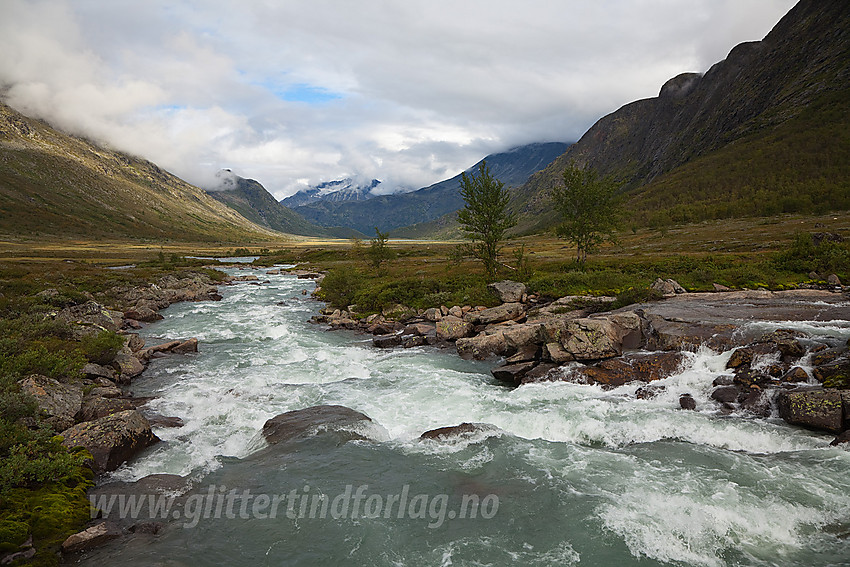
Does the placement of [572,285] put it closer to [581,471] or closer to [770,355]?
[770,355]

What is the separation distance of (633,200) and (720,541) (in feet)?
634

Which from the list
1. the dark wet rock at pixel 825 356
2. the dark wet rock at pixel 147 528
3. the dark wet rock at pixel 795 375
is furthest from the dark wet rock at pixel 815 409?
the dark wet rock at pixel 147 528

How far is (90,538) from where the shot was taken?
10.1 m

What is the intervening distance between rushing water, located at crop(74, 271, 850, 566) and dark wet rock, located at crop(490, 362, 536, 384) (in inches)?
26.4

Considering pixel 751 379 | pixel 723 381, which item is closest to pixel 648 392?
pixel 723 381

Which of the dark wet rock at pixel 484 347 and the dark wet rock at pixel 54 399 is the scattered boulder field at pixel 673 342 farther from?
the dark wet rock at pixel 54 399

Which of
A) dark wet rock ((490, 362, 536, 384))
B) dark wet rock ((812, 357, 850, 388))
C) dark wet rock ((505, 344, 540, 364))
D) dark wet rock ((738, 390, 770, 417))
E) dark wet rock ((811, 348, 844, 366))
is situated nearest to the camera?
dark wet rock ((812, 357, 850, 388))

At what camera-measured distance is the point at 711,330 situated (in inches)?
874

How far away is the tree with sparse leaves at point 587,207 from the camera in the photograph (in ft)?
153

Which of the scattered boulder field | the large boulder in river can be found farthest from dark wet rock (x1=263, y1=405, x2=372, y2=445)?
the scattered boulder field

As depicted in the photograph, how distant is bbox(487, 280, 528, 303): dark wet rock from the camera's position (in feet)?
124

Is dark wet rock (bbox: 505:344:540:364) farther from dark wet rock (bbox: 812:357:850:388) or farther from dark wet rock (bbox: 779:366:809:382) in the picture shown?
dark wet rock (bbox: 812:357:850:388)

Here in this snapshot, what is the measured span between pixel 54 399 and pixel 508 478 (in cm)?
1886

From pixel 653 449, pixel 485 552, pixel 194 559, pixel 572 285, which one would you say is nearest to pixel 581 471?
pixel 653 449
